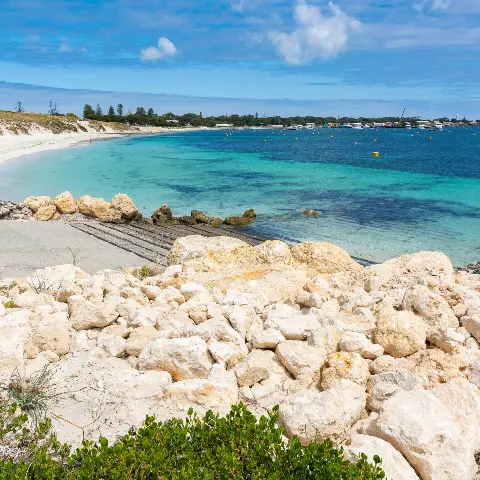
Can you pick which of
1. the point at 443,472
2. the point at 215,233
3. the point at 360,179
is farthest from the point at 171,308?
the point at 360,179

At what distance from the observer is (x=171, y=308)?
6.91 metres

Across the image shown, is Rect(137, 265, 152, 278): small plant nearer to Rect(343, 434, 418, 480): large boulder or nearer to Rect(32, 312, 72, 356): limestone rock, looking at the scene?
Rect(32, 312, 72, 356): limestone rock

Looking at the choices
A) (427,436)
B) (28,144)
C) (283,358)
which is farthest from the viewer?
(28,144)

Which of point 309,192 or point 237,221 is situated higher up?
point 237,221

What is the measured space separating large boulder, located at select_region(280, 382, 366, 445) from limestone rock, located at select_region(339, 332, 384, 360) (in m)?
0.90

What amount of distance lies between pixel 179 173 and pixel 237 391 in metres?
42.7

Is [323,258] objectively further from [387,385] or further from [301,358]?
[387,385]

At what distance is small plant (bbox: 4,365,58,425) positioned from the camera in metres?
4.74

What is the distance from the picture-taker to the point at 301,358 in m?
5.39

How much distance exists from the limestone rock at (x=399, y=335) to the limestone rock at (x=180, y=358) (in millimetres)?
2046

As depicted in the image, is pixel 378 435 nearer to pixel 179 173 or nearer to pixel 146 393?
pixel 146 393

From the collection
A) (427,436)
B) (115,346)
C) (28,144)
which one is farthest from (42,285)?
(28,144)

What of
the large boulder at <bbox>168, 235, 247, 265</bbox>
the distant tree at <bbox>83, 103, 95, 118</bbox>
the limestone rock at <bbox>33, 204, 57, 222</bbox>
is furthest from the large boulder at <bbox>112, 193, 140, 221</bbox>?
the distant tree at <bbox>83, 103, 95, 118</bbox>

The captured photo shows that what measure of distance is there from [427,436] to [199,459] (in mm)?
1919
